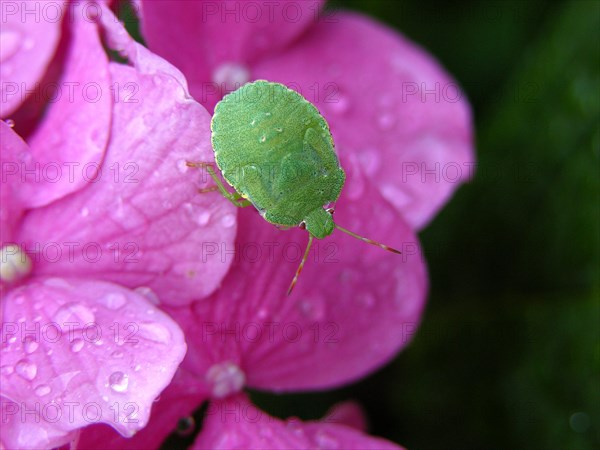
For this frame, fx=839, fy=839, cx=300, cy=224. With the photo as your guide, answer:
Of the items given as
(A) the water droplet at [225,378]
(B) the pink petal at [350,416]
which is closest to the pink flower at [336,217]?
(A) the water droplet at [225,378]

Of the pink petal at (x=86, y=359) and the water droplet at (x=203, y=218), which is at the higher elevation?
the water droplet at (x=203, y=218)

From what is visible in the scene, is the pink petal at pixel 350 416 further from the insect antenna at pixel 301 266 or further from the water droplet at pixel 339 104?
the water droplet at pixel 339 104

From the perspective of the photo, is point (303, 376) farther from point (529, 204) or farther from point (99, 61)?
point (529, 204)

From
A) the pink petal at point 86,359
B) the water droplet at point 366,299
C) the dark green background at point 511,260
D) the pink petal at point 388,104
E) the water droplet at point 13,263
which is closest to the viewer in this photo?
the pink petal at point 86,359

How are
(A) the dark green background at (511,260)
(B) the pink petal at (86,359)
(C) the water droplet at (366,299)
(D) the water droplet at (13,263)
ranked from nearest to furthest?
(B) the pink petal at (86,359) → (D) the water droplet at (13,263) → (C) the water droplet at (366,299) → (A) the dark green background at (511,260)

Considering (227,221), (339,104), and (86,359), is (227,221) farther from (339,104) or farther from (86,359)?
(339,104)

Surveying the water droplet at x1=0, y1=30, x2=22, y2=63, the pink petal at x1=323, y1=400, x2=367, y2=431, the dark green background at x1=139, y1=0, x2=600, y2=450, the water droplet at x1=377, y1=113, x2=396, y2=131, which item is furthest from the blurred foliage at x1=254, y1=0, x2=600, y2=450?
the water droplet at x1=0, y1=30, x2=22, y2=63

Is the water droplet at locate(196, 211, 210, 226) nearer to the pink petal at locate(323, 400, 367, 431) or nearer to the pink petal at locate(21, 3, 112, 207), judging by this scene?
the pink petal at locate(21, 3, 112, 207)
